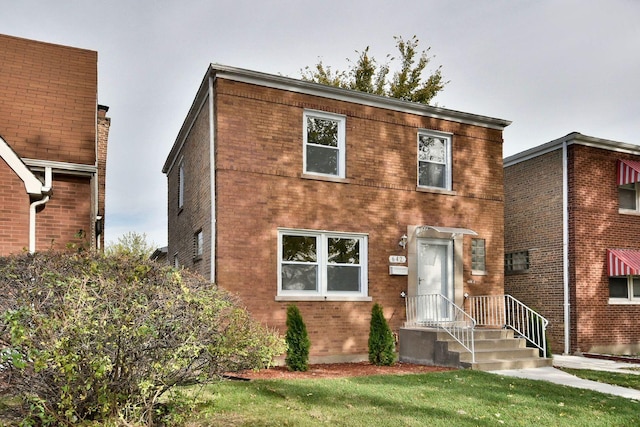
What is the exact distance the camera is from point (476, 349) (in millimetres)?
11852

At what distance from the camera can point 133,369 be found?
5.21 m

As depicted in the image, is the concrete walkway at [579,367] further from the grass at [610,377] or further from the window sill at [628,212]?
the window sill at [628,212]

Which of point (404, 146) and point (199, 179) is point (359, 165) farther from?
point (199, 179)

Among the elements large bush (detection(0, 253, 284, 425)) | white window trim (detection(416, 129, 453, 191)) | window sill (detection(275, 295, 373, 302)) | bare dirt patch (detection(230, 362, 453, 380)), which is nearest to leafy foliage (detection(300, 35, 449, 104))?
white window trim (detection(416, 129, 453, 191))

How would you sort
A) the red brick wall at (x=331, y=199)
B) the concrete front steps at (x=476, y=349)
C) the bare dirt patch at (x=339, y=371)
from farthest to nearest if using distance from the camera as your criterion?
1. the red brick wall at (x=331, y=199)
2. the concrete front steps at (x=476, y=349)
3. the bare dirt patch at (x=339, y=371)

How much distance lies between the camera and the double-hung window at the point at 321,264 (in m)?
12.1

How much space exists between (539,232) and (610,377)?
6.63 metres

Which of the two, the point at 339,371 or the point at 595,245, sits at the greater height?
the point at 595,245

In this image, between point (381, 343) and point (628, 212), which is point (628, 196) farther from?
point (381, 343)

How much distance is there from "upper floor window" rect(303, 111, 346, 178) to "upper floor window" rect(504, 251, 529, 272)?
7448 millimetres

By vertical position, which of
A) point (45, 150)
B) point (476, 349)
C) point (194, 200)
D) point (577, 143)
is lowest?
point (476, 349)

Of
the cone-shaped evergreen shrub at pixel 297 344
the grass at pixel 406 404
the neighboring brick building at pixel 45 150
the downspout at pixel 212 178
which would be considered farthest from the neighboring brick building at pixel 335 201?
the grass at pixel 406 404

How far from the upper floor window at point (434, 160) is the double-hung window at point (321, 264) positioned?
2.55 m

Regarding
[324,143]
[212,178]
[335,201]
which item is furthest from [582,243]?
[212,178]
